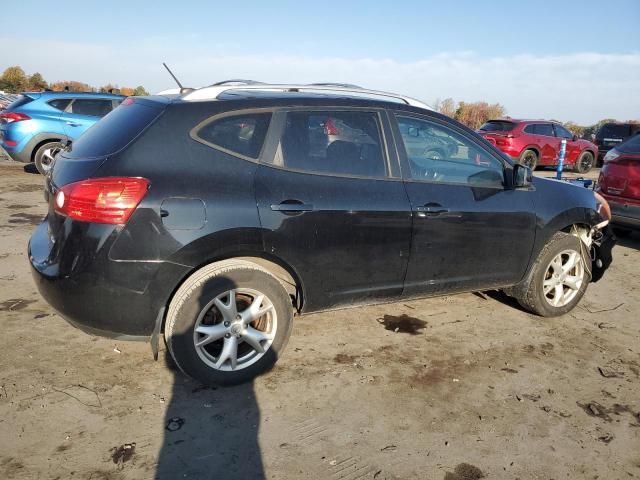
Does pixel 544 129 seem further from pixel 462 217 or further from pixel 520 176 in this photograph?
pixel 462 217

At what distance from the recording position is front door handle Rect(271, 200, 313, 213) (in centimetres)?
287

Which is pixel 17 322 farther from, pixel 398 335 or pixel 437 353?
pixel 437 353

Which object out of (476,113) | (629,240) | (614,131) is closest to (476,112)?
(476,113)

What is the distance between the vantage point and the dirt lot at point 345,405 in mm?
2383

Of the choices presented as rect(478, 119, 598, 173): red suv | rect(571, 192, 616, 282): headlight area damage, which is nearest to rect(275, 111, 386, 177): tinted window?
rect(571, 192, 616, 282): headlight area damage

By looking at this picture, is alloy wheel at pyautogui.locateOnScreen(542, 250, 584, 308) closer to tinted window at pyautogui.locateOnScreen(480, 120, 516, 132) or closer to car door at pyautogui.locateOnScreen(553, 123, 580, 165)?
tinted window at pyautogui.locateOnScreen(480, 120, 516, 132)

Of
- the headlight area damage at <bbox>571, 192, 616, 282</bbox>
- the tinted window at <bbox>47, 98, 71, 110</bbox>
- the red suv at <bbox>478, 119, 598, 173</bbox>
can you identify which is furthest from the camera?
the red suv at <bbox>478, 119, 598, 173</bbox>

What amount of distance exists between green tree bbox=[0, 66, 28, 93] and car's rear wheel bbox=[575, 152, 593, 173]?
1596 inches

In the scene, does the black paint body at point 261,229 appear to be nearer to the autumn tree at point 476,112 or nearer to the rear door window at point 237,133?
the rear door window at point 237,133

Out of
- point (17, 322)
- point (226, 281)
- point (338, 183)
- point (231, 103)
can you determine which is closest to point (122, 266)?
point (226, 281)

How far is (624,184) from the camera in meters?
6.29

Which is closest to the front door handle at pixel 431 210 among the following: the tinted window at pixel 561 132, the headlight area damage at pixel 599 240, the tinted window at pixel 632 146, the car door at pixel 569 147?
the headlight area damage at pixel 599 240

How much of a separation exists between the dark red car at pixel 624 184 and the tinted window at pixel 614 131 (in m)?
14.2

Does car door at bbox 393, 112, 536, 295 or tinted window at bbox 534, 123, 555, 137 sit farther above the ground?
tinted window at bbox 534, 123, 555, 137
